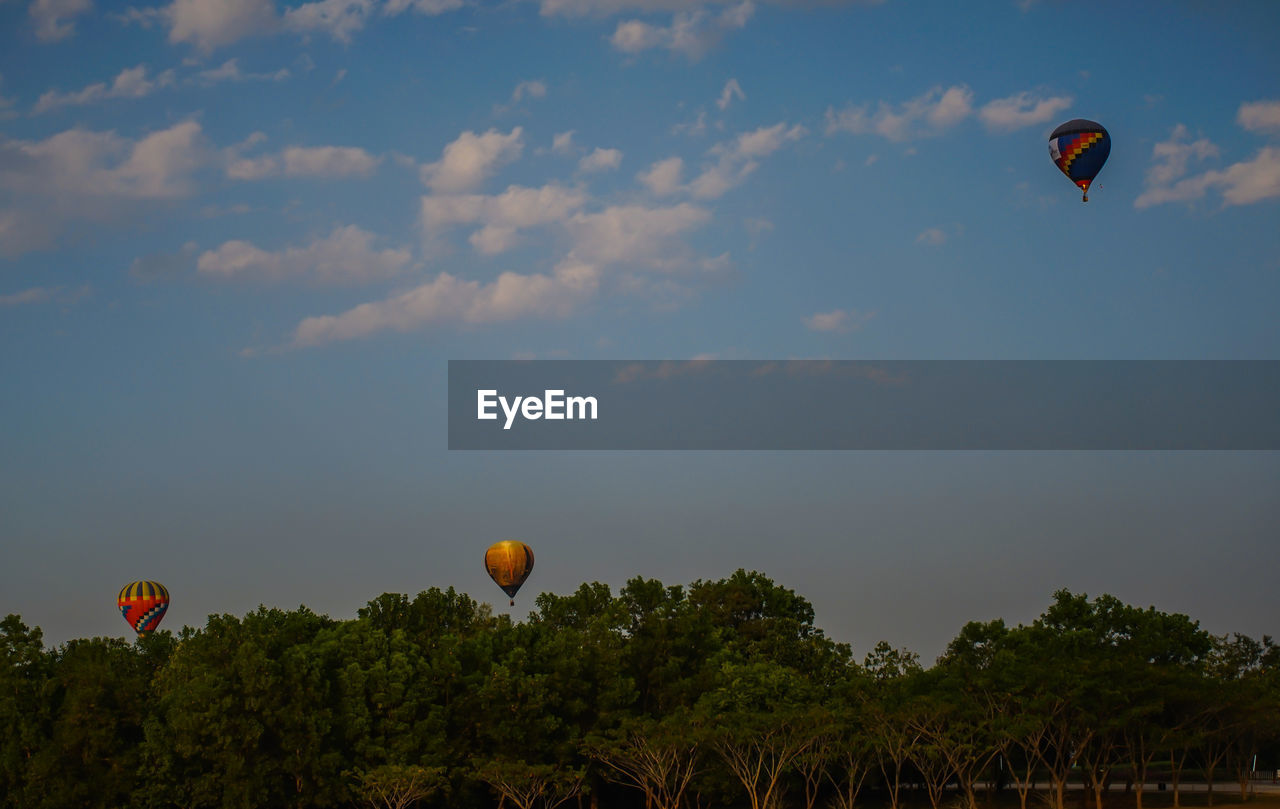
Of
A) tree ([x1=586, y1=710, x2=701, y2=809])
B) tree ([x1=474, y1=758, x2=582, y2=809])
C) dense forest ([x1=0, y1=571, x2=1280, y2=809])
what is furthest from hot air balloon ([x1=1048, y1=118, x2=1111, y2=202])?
tree ([x1=474, y1=758, x2=582, y2=809])

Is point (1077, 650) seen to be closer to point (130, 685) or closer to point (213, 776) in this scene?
point (213, 776)

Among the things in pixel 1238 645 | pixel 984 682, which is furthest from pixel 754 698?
pixel 1238 645

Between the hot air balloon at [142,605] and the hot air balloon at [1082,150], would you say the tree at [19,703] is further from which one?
the hot air balloon at [1082,150]

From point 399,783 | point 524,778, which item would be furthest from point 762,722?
point 399,783

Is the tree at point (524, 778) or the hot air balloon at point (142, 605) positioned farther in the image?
the hot air balloon at point (142, 605)

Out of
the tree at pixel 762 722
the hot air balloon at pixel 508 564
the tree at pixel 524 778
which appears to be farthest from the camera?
the hot air balloon at pixel 508 564

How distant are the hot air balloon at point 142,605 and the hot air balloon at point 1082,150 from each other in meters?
54.7

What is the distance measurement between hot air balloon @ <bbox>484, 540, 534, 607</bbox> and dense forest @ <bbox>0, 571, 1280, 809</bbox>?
2.96m

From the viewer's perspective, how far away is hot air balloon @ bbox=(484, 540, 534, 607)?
215ft

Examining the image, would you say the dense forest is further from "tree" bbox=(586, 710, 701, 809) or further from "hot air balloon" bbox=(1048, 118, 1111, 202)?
"hot air balloon" bbox=(1048, 118, 1111, 202)

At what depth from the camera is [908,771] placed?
224 feet

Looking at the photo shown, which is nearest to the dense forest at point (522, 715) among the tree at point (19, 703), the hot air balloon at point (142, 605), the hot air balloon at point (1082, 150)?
the tree at point (19, 703)

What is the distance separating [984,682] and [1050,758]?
24.0m

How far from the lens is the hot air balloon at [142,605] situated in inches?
2734
